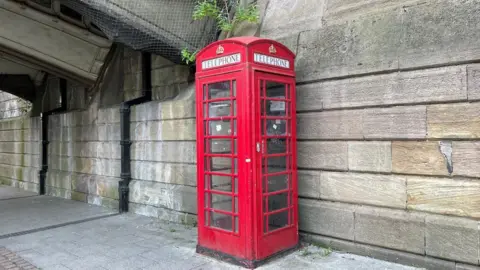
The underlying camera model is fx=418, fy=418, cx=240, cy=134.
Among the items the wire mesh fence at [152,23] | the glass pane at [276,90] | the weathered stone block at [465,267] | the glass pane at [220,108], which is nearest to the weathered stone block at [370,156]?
the glass pane at [276,90]

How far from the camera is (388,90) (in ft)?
15.7

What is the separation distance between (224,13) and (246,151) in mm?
3033

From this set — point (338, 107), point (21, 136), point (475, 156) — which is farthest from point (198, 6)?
point (21, 136)

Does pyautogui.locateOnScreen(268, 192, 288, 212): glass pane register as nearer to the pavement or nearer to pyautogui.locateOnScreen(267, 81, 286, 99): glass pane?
the pavement

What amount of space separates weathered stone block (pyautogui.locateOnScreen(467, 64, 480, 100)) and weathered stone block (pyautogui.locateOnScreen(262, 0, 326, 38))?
2054mm

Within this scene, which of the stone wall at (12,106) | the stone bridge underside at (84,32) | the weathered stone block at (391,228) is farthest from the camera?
the stone wall at (12,106)

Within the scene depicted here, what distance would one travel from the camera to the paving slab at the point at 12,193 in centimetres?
1183

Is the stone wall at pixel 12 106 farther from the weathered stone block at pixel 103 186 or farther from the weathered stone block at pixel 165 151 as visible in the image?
the weathered stone block at pixel 165 151

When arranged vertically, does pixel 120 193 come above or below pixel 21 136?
below

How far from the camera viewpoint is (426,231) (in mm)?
4473

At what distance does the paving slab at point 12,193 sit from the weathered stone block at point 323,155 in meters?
9.34

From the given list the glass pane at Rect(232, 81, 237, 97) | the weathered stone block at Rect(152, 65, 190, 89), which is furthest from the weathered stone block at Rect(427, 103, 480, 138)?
the weathered stone block at Rect(152, 65, 190, 89)

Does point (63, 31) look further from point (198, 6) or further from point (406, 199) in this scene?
point (406, 199)

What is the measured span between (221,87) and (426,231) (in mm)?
2800
